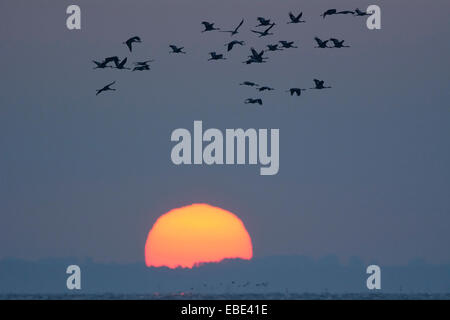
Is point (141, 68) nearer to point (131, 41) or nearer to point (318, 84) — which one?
point (131, 41)

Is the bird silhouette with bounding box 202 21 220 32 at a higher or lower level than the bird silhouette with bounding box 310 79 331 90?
higher

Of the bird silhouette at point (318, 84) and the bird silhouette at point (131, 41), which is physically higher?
the bird silhouette at point (131, 41)

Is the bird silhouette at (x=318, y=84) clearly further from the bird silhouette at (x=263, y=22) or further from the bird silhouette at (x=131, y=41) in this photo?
the bird silhouette at (x=131, y=41)

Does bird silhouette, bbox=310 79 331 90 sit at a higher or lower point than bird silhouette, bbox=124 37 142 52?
lower

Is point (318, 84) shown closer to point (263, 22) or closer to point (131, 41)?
point (263, 22)

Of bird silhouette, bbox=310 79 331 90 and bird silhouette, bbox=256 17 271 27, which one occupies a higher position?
bird silhouette, bbox=256 17 271 27

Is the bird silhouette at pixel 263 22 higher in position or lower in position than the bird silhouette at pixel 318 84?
higher

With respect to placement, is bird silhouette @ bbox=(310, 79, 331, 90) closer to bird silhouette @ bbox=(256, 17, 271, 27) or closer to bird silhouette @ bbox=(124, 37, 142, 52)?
bird silhouette @ bbox=(256, 17, 271, 27)
